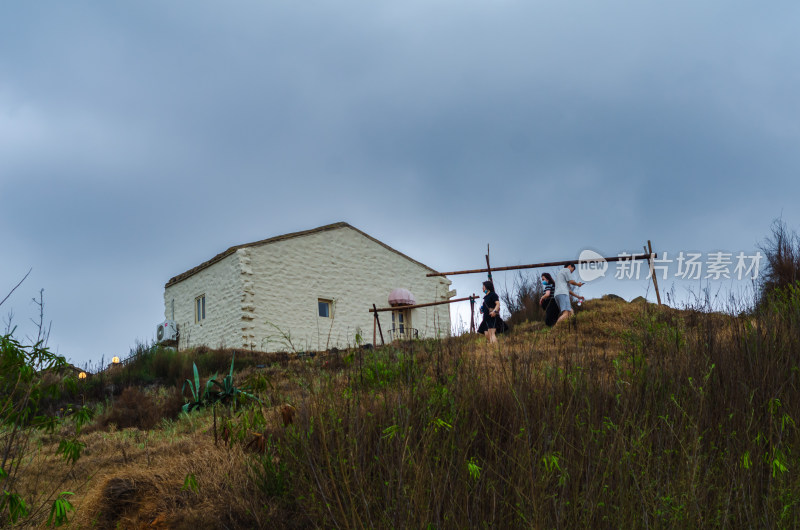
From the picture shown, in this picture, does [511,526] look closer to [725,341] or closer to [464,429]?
[464,429]

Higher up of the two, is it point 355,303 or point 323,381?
point 355,303

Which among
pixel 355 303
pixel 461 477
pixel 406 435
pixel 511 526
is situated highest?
pixel 355 303

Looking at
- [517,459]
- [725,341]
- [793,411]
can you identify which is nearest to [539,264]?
[725,341]

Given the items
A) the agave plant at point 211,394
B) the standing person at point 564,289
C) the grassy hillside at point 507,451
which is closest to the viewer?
the grassy hillside at point 507,451

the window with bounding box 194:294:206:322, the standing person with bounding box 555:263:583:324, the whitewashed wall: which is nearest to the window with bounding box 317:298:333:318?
the whitewashed wall

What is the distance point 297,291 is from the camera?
2081 cm

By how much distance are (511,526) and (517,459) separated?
416mm

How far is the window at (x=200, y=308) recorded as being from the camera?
71.7 ft

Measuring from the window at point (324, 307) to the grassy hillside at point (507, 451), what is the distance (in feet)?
47.0

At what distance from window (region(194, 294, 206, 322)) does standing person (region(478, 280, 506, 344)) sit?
504 inches

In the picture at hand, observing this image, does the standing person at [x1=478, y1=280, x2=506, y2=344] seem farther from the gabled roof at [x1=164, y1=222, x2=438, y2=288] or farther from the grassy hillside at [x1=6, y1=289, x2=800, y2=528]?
the gabled roof at [x1=164, y1=222, x2=438, y2=288]

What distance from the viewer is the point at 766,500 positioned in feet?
12.5

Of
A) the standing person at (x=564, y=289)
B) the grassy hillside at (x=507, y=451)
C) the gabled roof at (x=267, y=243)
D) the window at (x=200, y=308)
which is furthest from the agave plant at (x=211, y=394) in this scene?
the window at (x=200, y=308)

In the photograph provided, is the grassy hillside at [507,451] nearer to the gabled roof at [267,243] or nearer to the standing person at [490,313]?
the standing person at [490,313]
